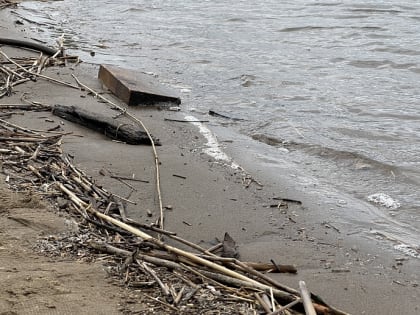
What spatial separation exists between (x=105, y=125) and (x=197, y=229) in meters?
1.91

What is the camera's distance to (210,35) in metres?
10.9

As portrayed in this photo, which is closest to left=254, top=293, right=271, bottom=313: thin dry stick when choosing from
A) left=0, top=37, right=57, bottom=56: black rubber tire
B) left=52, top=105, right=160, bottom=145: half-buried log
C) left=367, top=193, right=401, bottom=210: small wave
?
left=367, top=193, right=401, bottom=210: small wave

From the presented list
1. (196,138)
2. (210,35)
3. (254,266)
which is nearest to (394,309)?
(254,266)

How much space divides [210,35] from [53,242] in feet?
27.0

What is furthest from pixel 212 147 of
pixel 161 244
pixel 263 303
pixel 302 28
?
pixel 302 28

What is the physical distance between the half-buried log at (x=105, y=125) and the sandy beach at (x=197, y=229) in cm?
9

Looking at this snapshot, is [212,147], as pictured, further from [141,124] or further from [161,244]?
[161,244]

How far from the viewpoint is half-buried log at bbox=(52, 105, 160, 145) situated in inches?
209

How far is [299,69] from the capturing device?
8688 mm

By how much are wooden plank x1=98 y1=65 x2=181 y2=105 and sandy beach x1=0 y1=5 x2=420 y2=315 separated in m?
0.65

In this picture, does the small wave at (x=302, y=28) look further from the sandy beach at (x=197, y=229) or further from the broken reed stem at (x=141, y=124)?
the sandy beach at (x=197, y=229)

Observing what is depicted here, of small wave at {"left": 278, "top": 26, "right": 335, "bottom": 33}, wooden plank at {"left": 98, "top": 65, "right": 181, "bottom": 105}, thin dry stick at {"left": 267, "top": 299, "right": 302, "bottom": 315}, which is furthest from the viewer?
small wave at {"left": 278, "top": 26, "right": 335, "bottom": 33}

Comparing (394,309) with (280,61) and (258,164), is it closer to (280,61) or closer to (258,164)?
(258,164)

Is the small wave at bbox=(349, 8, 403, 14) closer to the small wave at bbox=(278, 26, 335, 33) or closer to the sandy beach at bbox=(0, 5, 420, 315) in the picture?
the small wave at bbox=(278, 26, 335, 33)
